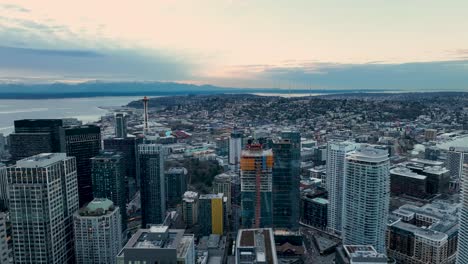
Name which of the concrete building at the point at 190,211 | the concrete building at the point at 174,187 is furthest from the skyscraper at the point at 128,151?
the concrete building at the point at 190,211

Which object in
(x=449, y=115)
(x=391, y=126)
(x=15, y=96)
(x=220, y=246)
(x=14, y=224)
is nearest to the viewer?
(x=14, y=224)

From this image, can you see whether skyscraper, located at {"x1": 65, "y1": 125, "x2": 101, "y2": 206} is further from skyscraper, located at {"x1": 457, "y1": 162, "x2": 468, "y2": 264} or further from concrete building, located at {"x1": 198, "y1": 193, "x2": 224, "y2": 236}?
skyscraper, located at {"x1": 457, "y1": 162, "x2": 468, "y2": 264}

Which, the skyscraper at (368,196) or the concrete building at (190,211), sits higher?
the skyscraper at (368,196)

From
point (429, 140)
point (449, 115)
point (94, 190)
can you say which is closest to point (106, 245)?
point (94, 190)

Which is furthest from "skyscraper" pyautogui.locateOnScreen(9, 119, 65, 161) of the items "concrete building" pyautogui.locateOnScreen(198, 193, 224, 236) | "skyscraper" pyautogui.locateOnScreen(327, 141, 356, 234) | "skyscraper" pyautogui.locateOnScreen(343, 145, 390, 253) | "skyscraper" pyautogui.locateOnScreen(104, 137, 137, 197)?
"skyscraper" pyautogui.locateOnScreen(343, 145, 390, 253)

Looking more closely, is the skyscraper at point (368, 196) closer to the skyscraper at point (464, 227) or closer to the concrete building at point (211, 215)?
the skyscraper at point (464, 227)

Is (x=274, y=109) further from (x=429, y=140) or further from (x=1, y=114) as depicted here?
(x=1, y=114)

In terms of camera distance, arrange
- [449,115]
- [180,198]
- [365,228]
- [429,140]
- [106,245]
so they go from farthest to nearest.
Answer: [449,115] → [429,140] → [180,198] → [365,228] → [106,245]
